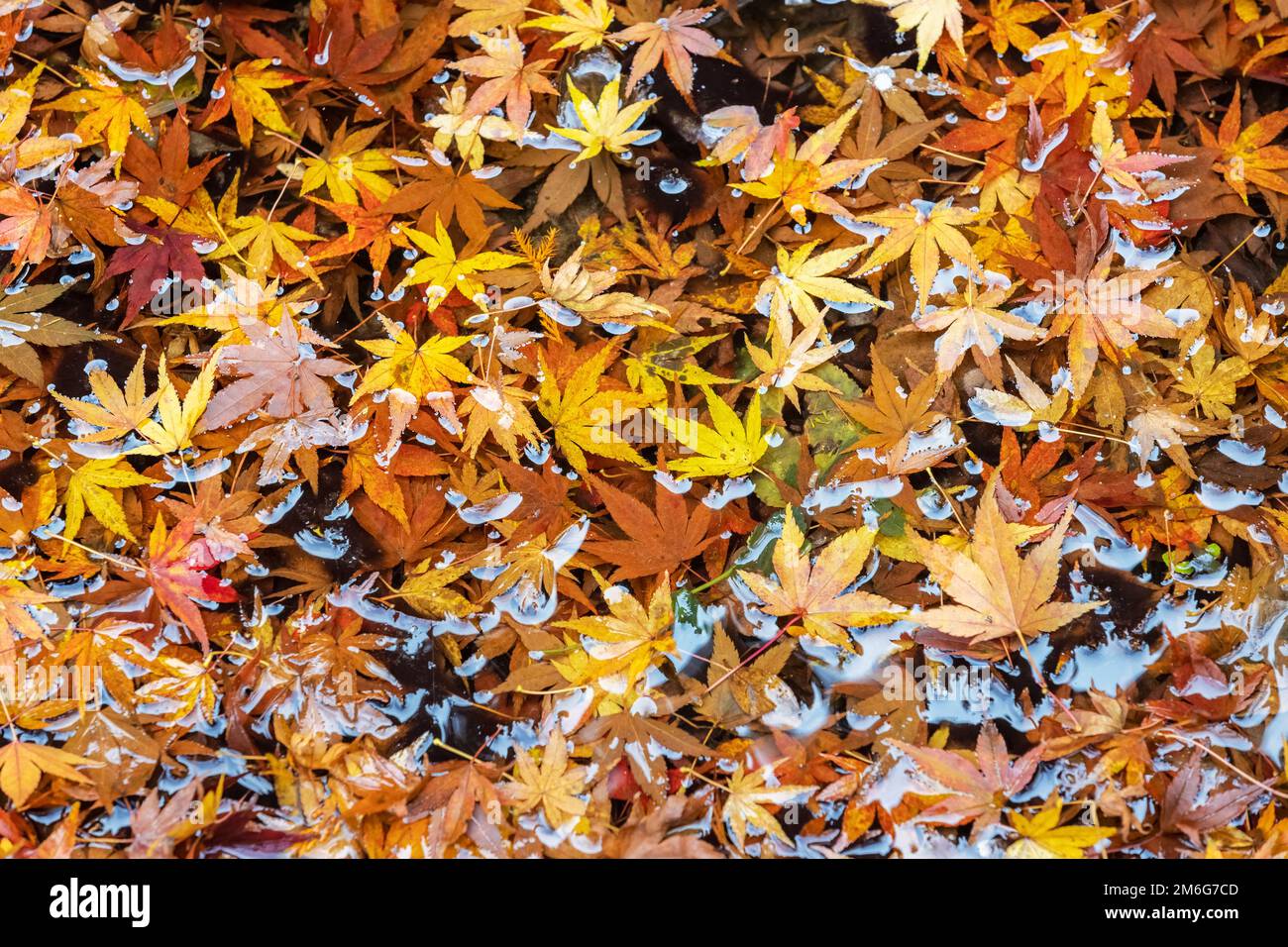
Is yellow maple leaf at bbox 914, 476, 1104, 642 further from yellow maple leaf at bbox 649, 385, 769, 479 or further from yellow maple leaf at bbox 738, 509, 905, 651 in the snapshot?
yellow maple leaf at bbox 649, 385, 769, 479

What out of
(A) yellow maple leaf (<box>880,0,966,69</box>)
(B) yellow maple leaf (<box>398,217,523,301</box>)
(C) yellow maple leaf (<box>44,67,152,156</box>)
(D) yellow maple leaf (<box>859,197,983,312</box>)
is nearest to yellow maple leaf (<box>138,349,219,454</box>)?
(B) yellow maple leaf (<box>398,217,523,301</box>)

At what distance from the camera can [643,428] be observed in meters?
1.19

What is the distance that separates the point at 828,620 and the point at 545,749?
400mm

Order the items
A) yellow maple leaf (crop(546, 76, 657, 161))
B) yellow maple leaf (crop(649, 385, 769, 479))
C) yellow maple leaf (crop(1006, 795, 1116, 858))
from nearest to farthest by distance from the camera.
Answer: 1. yellow maple leaf (crop(1006, 795, 1116, 858))
2. yellow maple leaf (crop(649, 385, 769, 479))
3. yellow maple leaf (crop(546, 76, 657, 161))

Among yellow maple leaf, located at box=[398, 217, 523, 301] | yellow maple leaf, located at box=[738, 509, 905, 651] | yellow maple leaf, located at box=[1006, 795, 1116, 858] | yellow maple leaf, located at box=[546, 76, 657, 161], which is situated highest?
yellow maple leaf, located at box=[546, 76, 657, 161]

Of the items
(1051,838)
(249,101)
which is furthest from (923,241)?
(249,101)

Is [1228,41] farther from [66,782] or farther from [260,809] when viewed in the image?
[66,782]

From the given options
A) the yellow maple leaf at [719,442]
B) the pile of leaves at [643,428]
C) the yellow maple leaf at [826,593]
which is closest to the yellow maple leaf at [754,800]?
the pile of leaves at [643,428]

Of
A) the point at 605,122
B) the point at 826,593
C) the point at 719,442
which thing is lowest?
the point at 826,593

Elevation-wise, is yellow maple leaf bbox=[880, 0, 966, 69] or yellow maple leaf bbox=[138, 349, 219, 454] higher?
yellow maple leaf bbox=[880, 0, 966, 69]

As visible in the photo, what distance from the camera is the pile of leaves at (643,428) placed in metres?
1.08

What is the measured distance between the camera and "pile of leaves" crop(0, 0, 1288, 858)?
1082 millimetres

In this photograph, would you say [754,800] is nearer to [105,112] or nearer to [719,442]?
[719,442]

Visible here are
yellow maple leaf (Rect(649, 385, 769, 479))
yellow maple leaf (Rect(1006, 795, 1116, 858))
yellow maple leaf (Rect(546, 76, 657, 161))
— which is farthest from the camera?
yellow maple leaf (Rect(546, 76, 657, 161))
